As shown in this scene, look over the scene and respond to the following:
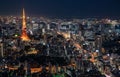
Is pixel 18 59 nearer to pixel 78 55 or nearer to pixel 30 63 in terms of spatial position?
pixel 30 63

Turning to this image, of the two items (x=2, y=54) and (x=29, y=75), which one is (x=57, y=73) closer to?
(x=29, y=75)

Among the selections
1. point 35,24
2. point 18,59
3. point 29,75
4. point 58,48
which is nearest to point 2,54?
point 18,59

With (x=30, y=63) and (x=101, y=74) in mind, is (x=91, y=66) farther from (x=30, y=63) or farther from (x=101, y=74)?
(x=30, y=63)

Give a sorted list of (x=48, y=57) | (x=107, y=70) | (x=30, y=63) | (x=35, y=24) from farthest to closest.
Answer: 1. (x=35, y=24)
2. (x=48, y=57)
3. (x=30, y=63)
4. (x=107, y=70)

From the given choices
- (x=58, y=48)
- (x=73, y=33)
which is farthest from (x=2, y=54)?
(x=73, y=33)

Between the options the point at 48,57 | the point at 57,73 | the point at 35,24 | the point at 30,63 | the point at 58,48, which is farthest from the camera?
the point at 35,24

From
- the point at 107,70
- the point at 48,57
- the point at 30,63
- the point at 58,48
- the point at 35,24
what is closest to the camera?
the point at 107,70

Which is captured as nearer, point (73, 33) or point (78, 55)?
point (78, 55)

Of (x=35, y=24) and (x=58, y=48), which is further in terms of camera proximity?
(x=35, y=24)

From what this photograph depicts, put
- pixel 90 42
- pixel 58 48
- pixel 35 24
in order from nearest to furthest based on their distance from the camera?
pixel 58 48
pixel 90 42
pixel 35 24
